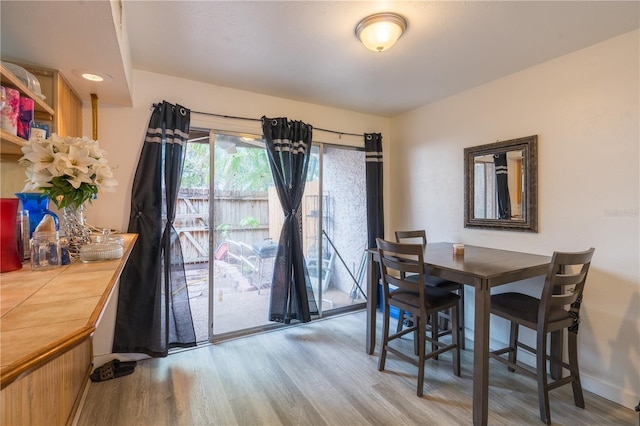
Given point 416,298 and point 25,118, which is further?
point 416,298

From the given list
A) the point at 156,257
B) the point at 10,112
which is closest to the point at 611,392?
the point at 156,257

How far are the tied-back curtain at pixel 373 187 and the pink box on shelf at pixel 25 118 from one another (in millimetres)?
2929

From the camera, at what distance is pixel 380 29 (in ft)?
5.72

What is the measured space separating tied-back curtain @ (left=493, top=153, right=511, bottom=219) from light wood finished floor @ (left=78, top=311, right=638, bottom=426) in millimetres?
1287

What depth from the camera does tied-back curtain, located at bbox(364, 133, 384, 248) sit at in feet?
11.7

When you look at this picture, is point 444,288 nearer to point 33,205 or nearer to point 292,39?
point 292,39

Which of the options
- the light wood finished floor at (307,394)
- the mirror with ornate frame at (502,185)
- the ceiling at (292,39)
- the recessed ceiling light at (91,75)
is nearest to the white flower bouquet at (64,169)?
the ceiling at (292,39)

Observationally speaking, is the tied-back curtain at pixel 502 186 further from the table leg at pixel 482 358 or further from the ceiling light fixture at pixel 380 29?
the ceiling light fixture at pixel 380 29

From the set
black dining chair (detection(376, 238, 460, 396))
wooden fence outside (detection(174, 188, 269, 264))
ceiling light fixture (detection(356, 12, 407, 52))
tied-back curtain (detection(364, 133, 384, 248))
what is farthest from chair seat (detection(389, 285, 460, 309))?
ceiling light fixture (detection(356, 12, 407, 52))

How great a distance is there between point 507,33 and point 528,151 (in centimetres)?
97

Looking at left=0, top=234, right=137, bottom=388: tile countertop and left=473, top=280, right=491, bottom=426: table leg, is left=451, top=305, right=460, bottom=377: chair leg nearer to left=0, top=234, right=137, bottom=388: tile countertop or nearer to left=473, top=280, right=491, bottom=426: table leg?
left=473, top=280, right=491, bottom=426: table leg

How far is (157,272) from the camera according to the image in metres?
2.42

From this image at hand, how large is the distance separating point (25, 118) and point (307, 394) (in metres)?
2.24

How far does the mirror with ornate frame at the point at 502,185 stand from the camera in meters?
2.40
